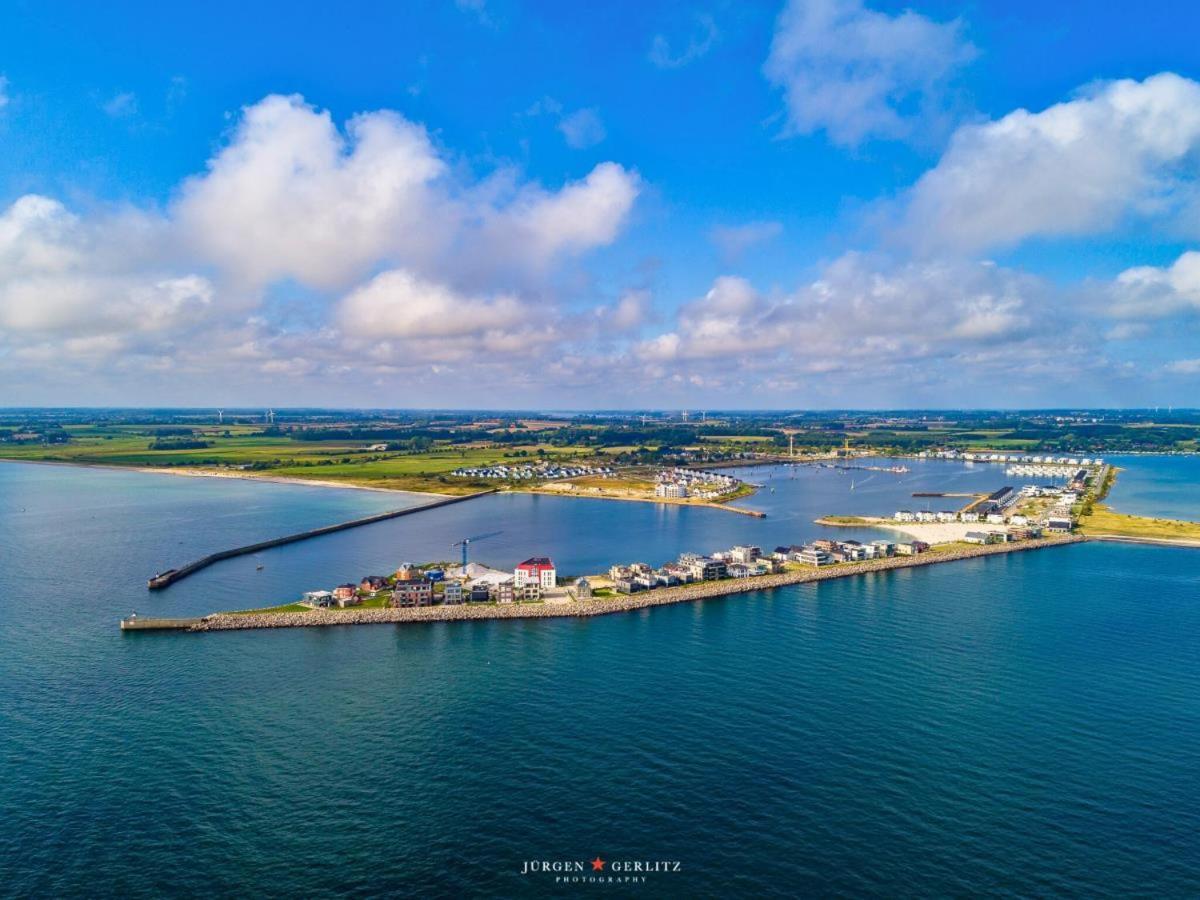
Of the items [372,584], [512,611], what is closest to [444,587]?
[372,584]

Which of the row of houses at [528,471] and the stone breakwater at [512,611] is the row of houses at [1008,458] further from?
the stone breakwater at [512,611]

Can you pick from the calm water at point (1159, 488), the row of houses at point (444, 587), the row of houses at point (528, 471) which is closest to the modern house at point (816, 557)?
the row of houses at point (444, 587)

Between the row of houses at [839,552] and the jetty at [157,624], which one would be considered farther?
the row of houses at [839,552]

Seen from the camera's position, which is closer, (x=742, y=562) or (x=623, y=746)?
(x=623, y=746)

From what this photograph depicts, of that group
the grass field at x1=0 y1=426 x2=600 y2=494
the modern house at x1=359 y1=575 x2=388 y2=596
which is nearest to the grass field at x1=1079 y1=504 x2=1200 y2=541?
the modern house at x1=359 y1=575 x2=388 y2=596

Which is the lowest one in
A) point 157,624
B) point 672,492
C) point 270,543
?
point 157,624

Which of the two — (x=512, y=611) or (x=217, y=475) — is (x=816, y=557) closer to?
(x=512, y=611)
